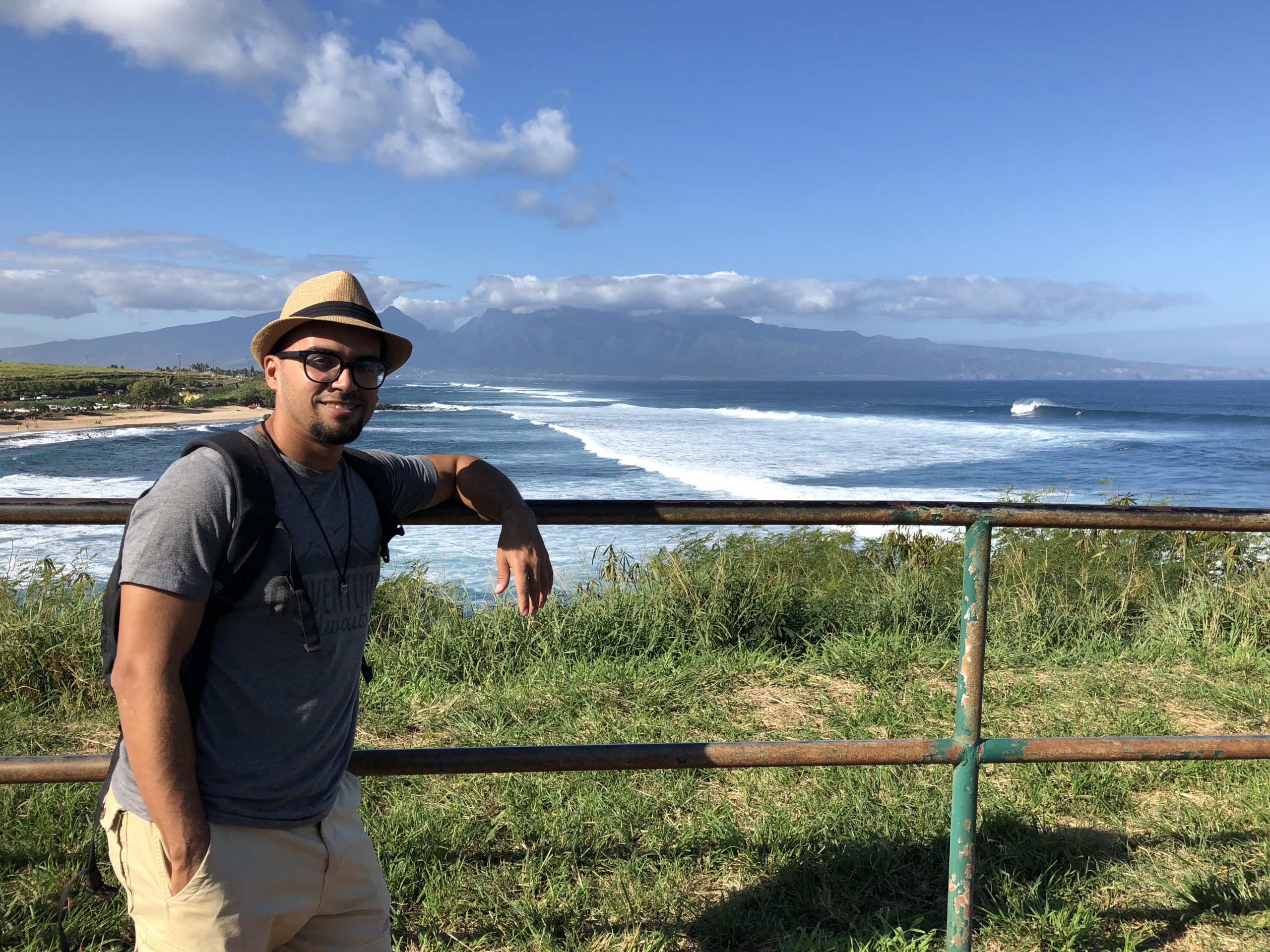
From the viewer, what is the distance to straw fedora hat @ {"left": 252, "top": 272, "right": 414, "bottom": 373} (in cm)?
157

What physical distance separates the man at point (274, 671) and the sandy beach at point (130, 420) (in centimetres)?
4535

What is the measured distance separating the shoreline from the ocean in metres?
1.80

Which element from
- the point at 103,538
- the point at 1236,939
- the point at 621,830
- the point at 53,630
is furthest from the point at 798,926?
the point at 103,538

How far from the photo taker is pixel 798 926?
2.30 m

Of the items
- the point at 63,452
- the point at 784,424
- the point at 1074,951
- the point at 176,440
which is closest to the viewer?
the point at 1074,951

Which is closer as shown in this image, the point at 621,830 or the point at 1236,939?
the point at 1236,939

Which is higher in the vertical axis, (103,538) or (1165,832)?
(1165,832)

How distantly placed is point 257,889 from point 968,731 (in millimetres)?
1380

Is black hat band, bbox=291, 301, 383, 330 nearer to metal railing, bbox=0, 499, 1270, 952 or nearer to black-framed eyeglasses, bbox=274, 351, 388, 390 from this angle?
black-framed eyeglasses, bbox=274, 351, 388, 390

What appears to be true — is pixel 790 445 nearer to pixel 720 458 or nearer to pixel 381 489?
pixel 720 458

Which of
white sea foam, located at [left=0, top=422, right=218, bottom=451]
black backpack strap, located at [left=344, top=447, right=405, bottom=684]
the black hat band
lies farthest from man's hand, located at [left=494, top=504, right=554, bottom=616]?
white sea foam, located at [left=0, top=422, right=218, bottom=451]

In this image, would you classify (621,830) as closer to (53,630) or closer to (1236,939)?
(1236,939)

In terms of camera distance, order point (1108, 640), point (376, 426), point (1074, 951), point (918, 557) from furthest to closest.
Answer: point (376, 426)
point (918, 557)
point (1108, 640)
point (1074, 951)

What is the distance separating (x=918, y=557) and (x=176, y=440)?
39478 mm
